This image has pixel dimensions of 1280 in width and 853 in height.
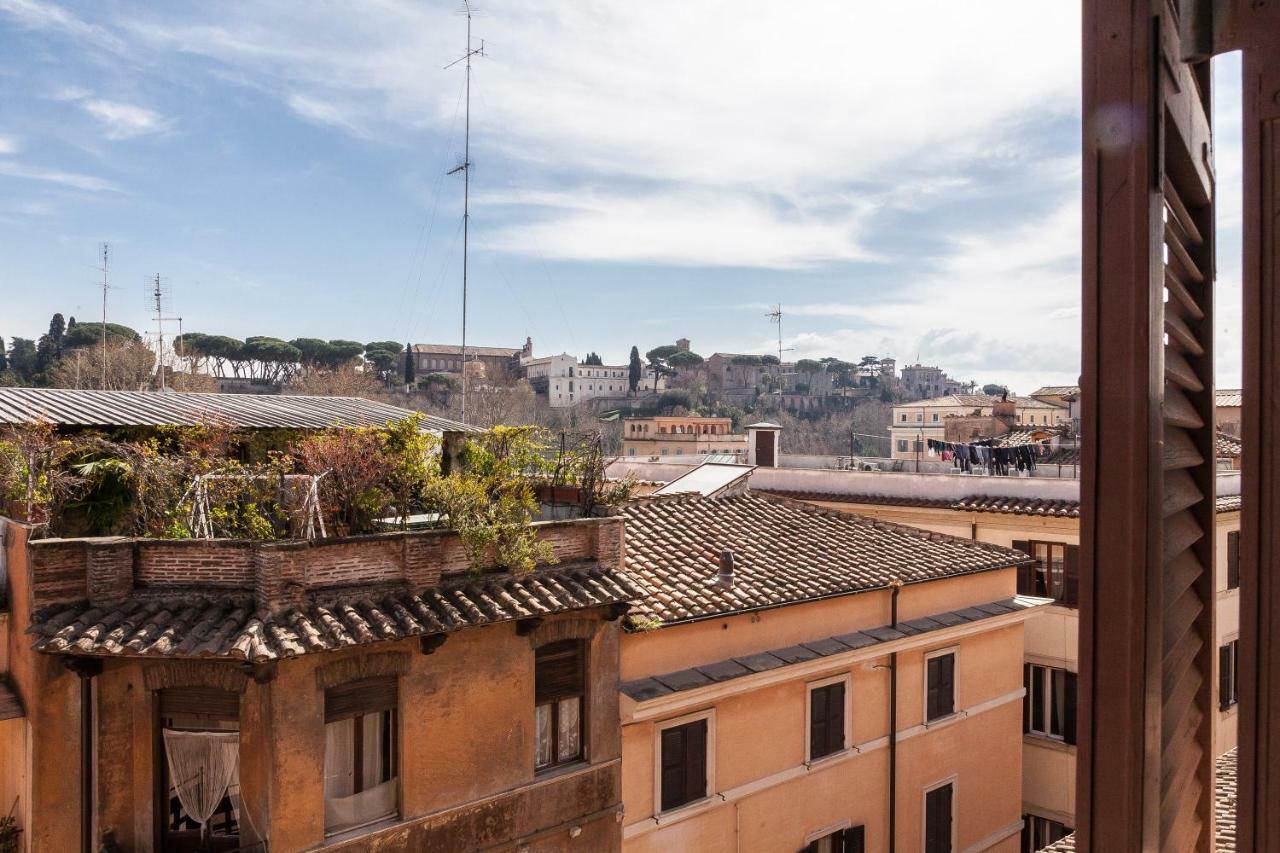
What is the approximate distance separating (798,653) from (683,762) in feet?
6.33

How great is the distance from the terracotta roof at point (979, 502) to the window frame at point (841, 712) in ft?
19.1

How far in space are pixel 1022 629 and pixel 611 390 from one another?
9299cm

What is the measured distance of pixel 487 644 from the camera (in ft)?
29.0

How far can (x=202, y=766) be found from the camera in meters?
7.80

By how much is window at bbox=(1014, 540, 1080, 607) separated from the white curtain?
1264cm

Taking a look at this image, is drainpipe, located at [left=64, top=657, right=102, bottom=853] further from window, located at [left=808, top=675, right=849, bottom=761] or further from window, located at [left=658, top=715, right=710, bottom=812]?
window, located at [left=808, top=675, right=849, bottom=761]

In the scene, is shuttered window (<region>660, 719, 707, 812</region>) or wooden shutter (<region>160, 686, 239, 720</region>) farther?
shuttered window (<region>660, 719, 707, 812</region>)

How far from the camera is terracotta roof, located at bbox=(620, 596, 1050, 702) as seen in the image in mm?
9539

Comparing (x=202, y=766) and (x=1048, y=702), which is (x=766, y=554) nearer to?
(x=1048, y=702)

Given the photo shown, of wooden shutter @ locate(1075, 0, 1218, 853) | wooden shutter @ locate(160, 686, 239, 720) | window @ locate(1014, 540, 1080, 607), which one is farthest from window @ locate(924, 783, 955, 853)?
wooden shutter @ locate(1075, 0, 1218, 853)

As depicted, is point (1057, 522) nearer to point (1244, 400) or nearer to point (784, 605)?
point (784, 605)

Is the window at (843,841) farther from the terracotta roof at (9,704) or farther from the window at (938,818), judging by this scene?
the terracotta roof at (9,704)

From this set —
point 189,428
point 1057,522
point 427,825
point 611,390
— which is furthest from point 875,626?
point 611,390

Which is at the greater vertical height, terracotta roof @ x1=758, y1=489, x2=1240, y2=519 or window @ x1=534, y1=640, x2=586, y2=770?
terracotta roof @ x1=758, y1=489, x2=1240, y2=519
